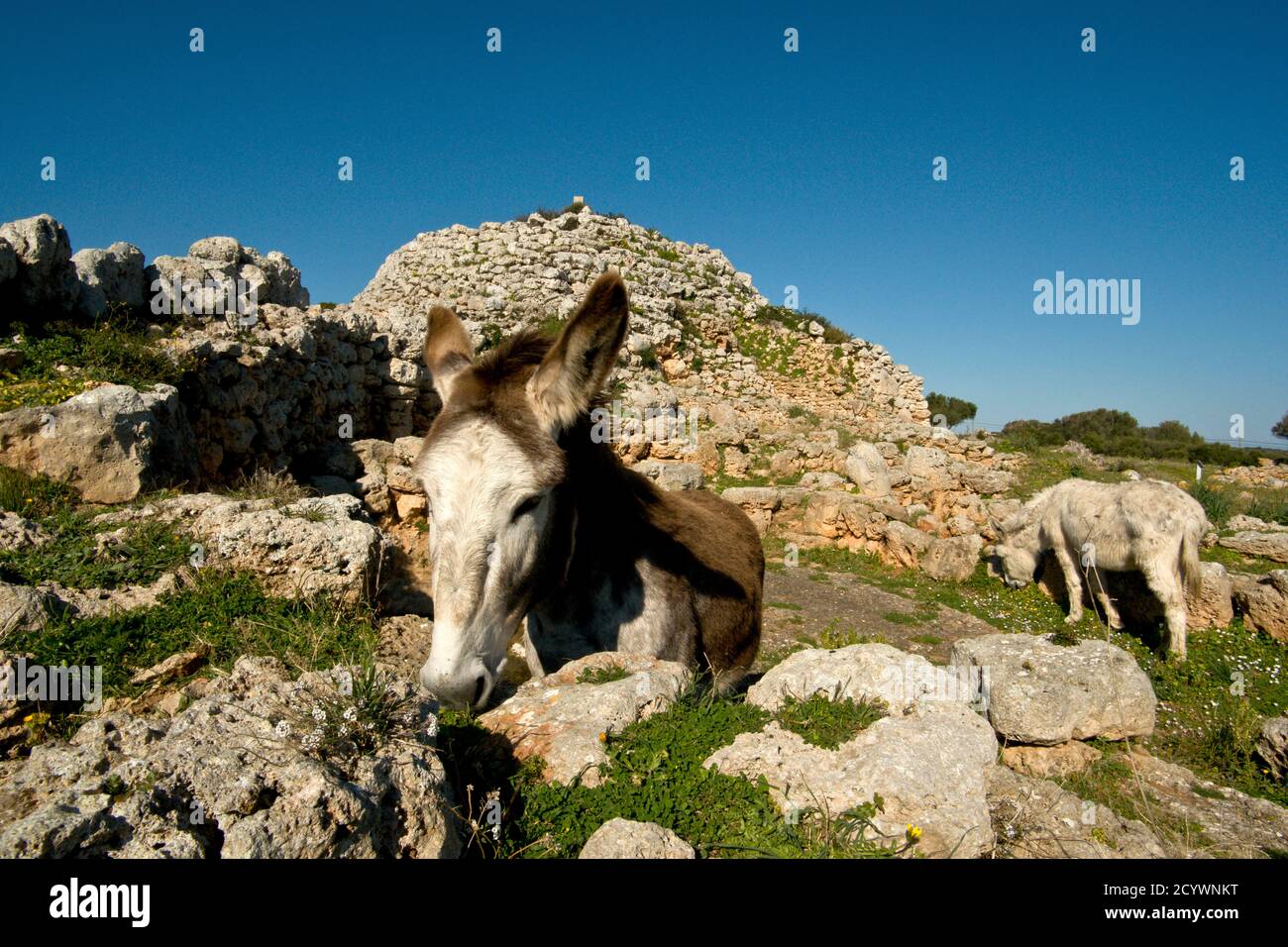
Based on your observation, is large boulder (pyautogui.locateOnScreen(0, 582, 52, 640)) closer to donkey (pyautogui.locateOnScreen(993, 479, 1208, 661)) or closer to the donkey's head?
the donkey's head

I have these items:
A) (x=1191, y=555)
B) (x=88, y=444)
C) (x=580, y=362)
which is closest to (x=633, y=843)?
(x=580, y=362)

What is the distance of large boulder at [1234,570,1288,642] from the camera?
30.8ft

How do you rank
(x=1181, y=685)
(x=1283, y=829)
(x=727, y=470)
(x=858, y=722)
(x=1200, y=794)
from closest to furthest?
(x=858, y=722), (x=1283, y=829), (x=1200, y=794), (x=1181, y=685), (x=727, y=470)

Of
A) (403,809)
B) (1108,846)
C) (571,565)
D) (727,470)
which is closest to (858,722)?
(1108,846)

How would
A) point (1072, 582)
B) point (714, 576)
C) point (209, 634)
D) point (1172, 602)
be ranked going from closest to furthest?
point (209, 634)
point (714, 576)
point (1172, 602)
point (1072, 582)

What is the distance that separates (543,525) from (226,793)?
1.52 m

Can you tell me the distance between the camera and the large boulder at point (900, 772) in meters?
2.40

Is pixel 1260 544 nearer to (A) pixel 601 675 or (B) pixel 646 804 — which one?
(A) pixel 601 675

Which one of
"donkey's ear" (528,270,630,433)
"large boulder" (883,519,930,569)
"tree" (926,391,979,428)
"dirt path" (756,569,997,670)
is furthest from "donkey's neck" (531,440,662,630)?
"tree" (926,391,979,428)

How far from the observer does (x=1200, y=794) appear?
505cm

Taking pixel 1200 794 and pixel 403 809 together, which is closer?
pixel 403 809

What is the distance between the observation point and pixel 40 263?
828cm
